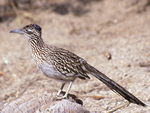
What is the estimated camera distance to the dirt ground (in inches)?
221

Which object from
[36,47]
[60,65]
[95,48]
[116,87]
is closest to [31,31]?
[36,47]

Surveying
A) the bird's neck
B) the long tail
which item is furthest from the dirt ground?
the bird's neck

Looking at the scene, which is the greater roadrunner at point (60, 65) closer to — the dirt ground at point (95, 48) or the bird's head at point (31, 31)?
the bird's head at point (31, 31)

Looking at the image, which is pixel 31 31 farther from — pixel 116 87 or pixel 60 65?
pixel 116 87

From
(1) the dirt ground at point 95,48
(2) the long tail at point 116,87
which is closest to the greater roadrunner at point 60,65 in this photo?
(2) the long tail at point 116,87

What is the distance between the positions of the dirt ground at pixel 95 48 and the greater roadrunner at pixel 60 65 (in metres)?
0.55

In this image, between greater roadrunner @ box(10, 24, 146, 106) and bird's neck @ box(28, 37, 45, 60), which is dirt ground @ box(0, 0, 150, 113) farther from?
bird's neck @ box(28, 37, 45, 60)

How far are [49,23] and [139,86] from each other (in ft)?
18.5

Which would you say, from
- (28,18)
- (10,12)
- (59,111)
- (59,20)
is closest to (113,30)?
(59,20)

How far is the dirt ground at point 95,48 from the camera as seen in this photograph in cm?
562

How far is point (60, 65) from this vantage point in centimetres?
459

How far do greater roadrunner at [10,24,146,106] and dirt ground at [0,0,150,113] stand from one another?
554 millimetres

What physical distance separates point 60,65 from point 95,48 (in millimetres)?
3667

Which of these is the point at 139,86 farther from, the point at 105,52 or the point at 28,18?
the point at 28,18
